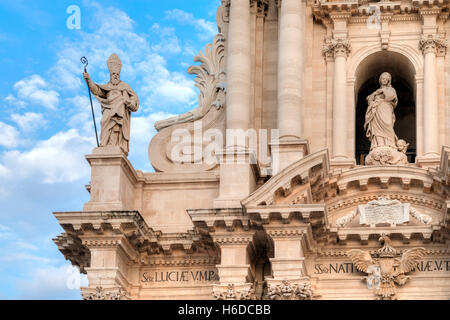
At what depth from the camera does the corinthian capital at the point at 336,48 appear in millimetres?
29109

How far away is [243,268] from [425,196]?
3989mm

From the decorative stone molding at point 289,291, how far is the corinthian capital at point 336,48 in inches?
245

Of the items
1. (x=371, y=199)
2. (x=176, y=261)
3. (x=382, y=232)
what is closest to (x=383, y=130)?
(x=371, y=199)

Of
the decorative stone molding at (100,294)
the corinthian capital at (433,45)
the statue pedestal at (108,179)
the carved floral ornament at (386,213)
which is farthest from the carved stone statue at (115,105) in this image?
the corinthian capital at (433,45)

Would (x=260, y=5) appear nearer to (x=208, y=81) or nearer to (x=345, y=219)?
(x=208, y=81)

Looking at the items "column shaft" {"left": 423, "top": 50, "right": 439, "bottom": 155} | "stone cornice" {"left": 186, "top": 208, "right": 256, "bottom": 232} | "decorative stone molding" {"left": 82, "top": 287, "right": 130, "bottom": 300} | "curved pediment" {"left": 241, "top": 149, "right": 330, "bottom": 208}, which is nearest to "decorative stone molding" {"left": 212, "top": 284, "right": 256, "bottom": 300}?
"stone cornice" {"left": 186, "top": 208, "right": 256, "bottom": 232}

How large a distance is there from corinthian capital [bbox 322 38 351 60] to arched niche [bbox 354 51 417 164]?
0.46 metres

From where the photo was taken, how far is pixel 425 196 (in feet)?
86.5

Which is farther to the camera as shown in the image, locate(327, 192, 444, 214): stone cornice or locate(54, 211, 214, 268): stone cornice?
locate(327, 192, 444, 214): stone cornice

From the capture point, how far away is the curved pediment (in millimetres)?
25391

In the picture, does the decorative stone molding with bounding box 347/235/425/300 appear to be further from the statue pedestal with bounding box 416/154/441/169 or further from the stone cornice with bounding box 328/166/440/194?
the statue pedestal with bounding box 416/154/441/169

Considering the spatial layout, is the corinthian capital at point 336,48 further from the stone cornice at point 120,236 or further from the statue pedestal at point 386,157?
the stone cornice at point 120,236

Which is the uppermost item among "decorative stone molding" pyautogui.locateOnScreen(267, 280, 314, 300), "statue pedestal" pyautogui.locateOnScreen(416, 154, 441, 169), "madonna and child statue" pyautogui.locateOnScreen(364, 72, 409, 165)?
"madonna and child statue" pyautogui.locateOnScreen(364, 72, 409, 165)
